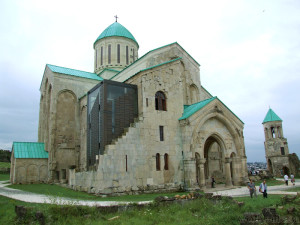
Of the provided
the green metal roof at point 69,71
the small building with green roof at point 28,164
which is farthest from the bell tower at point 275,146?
the small building with green roof at point 28,164

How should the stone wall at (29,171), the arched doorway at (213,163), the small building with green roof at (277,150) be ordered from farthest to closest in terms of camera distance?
1. the small building with green roof at (277,150)
2. the arched doorway at (213,163)
3. the stone wall at (29,171)

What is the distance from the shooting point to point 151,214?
28.4 feet

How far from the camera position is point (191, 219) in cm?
819

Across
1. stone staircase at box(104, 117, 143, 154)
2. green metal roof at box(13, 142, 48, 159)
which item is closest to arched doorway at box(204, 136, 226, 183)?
stone staircase at box(104, 117, 143, 154)

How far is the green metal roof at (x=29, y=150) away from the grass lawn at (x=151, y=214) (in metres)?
13.7

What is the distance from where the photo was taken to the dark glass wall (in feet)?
52.3

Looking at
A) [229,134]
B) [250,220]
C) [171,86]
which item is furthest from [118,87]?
[250,220]

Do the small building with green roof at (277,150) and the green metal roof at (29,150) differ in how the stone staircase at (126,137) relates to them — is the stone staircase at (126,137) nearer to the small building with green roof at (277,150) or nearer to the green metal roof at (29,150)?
the green metal roof at (29,150)

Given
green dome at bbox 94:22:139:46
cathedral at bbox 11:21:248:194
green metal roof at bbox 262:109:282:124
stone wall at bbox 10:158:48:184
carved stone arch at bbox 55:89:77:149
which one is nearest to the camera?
cathedral at bbox 11:21:248:194

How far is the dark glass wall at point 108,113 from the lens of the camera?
1594 cm

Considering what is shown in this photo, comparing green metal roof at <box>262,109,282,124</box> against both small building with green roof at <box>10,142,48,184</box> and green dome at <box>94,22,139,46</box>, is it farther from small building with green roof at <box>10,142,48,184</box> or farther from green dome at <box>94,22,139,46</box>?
small building with green roof at <box>10,142,48,184</box>

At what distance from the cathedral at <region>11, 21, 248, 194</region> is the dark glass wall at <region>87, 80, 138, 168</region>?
2.5 inches

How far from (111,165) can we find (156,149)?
11.7ft

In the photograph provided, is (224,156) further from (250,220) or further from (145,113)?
(250,220)
